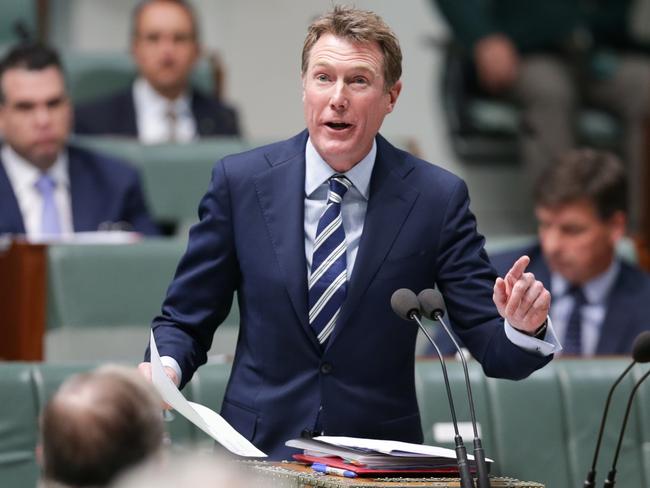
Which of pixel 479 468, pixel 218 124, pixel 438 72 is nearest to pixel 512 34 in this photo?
pixel 438 72

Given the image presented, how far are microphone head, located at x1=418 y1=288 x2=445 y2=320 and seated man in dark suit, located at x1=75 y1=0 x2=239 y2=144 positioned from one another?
12.1 ft

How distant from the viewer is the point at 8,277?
4.22 m

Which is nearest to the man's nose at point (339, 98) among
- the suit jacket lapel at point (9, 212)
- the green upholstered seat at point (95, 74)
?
the suit jacket lapel at point (9, 212)

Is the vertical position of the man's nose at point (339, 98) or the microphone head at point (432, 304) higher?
the man's nose at point (339, 98)

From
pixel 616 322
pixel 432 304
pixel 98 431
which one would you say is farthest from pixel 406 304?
pixel 616 322

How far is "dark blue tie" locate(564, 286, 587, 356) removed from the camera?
168 inches

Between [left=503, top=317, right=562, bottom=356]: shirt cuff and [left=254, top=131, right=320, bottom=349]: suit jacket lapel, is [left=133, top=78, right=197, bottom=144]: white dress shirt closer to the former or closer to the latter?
[left=254, top=131, right=320, bottom=349]: suit jacket lapel

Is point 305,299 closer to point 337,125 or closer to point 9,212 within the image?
point 337,125

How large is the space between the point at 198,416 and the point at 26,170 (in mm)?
2907

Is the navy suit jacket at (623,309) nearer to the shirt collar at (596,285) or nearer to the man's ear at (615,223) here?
the shirt collar at (596,285)

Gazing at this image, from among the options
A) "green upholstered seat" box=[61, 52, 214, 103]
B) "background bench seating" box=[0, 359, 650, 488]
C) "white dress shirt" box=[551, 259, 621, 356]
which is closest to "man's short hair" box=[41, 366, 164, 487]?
"background bench seating" box=[0, 359, 650, 488]

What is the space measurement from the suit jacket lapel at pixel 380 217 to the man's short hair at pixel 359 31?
0.50 ft

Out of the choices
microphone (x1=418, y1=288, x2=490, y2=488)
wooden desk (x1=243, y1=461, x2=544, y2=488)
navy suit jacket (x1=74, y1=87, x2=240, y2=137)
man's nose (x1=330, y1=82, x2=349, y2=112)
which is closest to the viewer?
wooden desk (x1=243, y1=461, x2=544, y2=488)

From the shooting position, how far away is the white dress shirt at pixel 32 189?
193 inches
